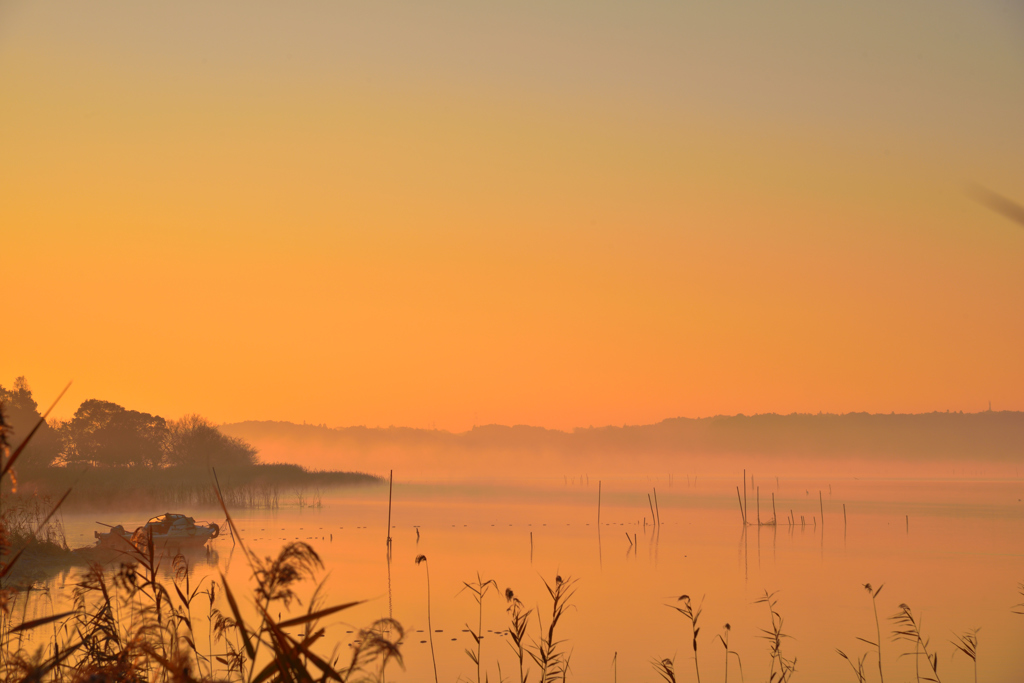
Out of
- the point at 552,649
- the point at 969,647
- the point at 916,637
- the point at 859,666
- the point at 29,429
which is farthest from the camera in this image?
the point at 29,429

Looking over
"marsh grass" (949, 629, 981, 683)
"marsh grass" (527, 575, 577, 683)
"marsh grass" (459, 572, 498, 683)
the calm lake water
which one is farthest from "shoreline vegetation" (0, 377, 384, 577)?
"marsh grass" (949, 629, 981, 683)

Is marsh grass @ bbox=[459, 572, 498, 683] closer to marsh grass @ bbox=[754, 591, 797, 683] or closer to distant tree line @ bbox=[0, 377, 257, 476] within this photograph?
marsh grass @ bbox=[754, 591, 797, 683]

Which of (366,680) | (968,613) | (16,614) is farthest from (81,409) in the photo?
(366,680)

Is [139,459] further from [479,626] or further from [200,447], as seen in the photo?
[479,626]

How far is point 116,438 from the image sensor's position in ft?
307

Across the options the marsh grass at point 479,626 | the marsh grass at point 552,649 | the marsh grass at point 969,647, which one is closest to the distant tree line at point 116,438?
the marsh grass at point 479,626

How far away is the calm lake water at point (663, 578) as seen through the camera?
90.2 feet

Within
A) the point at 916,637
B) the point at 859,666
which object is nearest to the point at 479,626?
the point at 859,666

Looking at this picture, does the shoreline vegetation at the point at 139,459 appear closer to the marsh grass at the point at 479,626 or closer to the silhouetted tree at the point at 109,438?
the silhouetted tree at the point at 109,438

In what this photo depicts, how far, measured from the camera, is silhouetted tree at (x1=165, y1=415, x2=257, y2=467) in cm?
9712

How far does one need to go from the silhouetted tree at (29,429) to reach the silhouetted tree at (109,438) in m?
1.92

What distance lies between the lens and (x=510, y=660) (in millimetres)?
26516

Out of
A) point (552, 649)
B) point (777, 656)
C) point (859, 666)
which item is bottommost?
point (777, 656)

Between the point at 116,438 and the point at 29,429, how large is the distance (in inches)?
388
